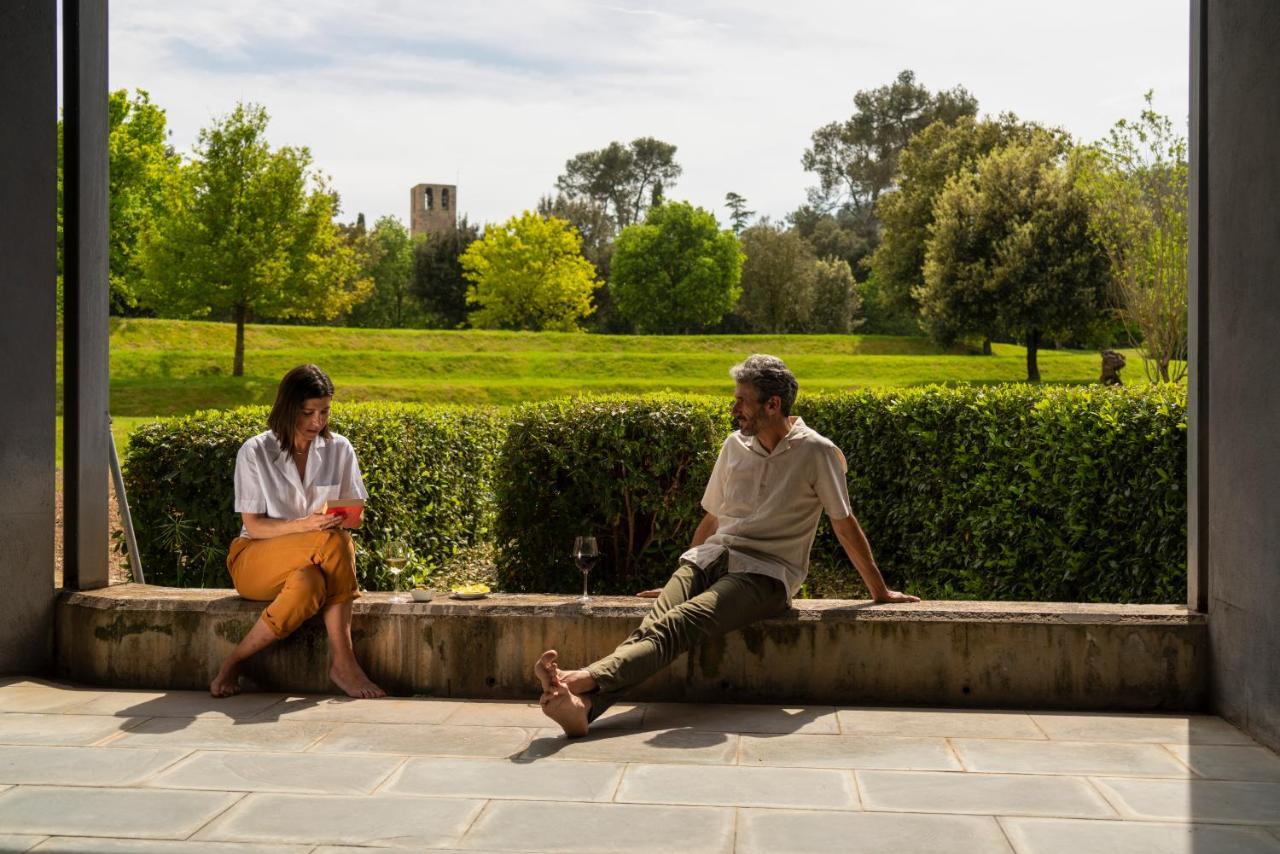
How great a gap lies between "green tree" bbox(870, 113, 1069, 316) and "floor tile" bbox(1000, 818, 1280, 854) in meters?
37.7

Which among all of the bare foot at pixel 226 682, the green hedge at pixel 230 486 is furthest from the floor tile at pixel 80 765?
the green hedge at pixel 230 486

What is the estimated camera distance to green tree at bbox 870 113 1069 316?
40188mm

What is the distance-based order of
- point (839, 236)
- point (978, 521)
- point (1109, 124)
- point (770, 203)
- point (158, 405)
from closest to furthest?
1. point (978, 521)
2. point (1109, 124)
3. point (158, 405)
4. point (839, 236)
5. point (770, 203)

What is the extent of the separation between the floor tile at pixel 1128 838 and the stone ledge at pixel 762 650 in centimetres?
143

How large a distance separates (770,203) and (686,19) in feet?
203

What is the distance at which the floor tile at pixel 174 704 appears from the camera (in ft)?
15.2

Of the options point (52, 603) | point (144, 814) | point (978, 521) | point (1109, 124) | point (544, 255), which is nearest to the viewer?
point (144, 814)

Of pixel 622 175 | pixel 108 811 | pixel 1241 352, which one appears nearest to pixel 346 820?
pixel 108 811

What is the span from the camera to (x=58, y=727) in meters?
4.41

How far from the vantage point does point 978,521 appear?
6.99m

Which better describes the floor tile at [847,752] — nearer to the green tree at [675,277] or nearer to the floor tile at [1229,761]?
the floor tile at [1229,761]

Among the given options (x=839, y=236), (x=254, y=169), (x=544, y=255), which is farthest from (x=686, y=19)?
(x=839, y=236)

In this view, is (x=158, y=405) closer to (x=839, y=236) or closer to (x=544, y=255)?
(x=544, y=255)

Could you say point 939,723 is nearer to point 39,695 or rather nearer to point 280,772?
point 280,772
